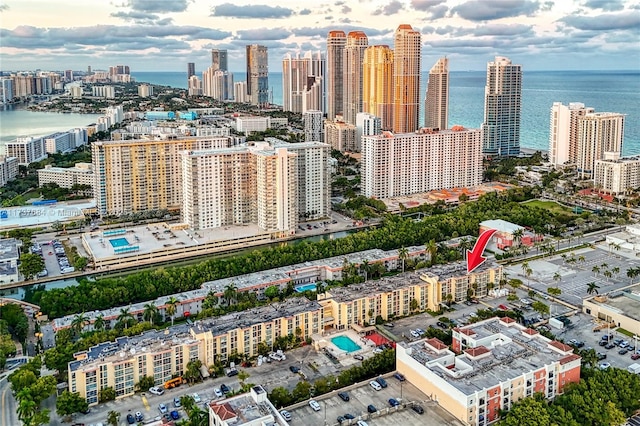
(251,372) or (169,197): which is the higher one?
(169,197)

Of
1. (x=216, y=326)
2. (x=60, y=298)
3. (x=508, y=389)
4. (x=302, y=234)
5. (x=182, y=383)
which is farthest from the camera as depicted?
(x=302, y=234)

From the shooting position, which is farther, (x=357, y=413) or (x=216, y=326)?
(x=216, y=326)

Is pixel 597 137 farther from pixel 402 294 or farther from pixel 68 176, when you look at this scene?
pixel 68 176

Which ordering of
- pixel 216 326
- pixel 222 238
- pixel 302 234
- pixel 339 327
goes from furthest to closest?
pixel 302 234 < pixel 222 238 < pixel 339 327 < pixel 216 326

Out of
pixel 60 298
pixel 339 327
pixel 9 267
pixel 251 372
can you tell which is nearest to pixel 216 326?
pixel 251 372

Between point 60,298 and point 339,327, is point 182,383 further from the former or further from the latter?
point 60,298

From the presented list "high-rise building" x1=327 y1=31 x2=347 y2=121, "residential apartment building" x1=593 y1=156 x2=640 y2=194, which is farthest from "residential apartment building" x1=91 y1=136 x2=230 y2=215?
"high-rise building" x1=327 y1=31 x2=347 y2=121

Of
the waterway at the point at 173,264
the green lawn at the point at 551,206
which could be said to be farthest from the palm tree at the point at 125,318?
the green lawn at the point at 551,206
